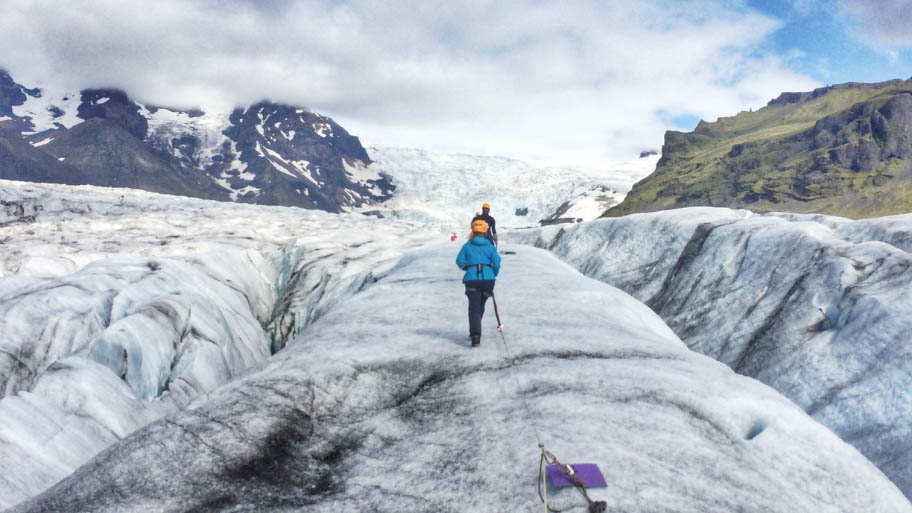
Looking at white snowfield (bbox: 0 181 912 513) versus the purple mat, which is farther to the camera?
white snowfield (bbox: 0 181 912 513)

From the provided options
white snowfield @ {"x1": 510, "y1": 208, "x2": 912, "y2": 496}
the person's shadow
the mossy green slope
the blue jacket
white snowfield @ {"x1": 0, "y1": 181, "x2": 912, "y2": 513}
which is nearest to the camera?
white snowfield @ {"x1": 0, "y1": 181, "x2": 912, "y2": 513}

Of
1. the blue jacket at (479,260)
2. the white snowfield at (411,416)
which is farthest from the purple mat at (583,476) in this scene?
the blue jacket at (479,260)

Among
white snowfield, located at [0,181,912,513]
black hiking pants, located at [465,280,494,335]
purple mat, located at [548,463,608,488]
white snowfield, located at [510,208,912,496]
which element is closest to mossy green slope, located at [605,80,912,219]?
white snowfield, located at [510,208,912,496]

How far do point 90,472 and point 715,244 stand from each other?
85.5ft

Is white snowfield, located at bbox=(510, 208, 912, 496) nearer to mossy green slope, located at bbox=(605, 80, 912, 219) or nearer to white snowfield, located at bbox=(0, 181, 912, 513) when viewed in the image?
white snowfield, located at bbox=(0, 181, 912, 513)

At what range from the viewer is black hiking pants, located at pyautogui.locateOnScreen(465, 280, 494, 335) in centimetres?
966

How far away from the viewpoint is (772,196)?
15562 cm

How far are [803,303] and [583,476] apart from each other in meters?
17.8

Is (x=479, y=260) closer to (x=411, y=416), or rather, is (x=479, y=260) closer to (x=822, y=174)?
(x=411, y=416)

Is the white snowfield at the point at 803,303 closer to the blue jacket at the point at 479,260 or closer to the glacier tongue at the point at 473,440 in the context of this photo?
the glacier tongue at the point at 473,440

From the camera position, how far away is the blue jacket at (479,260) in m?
10.0

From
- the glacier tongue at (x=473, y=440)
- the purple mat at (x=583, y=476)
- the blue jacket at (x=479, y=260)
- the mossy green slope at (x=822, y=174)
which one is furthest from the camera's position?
the mossy green slope at (x=822, y=174)

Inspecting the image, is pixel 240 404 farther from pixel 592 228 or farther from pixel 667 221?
pixel 592 228

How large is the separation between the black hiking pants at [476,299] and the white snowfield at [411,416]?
0.46 metres
